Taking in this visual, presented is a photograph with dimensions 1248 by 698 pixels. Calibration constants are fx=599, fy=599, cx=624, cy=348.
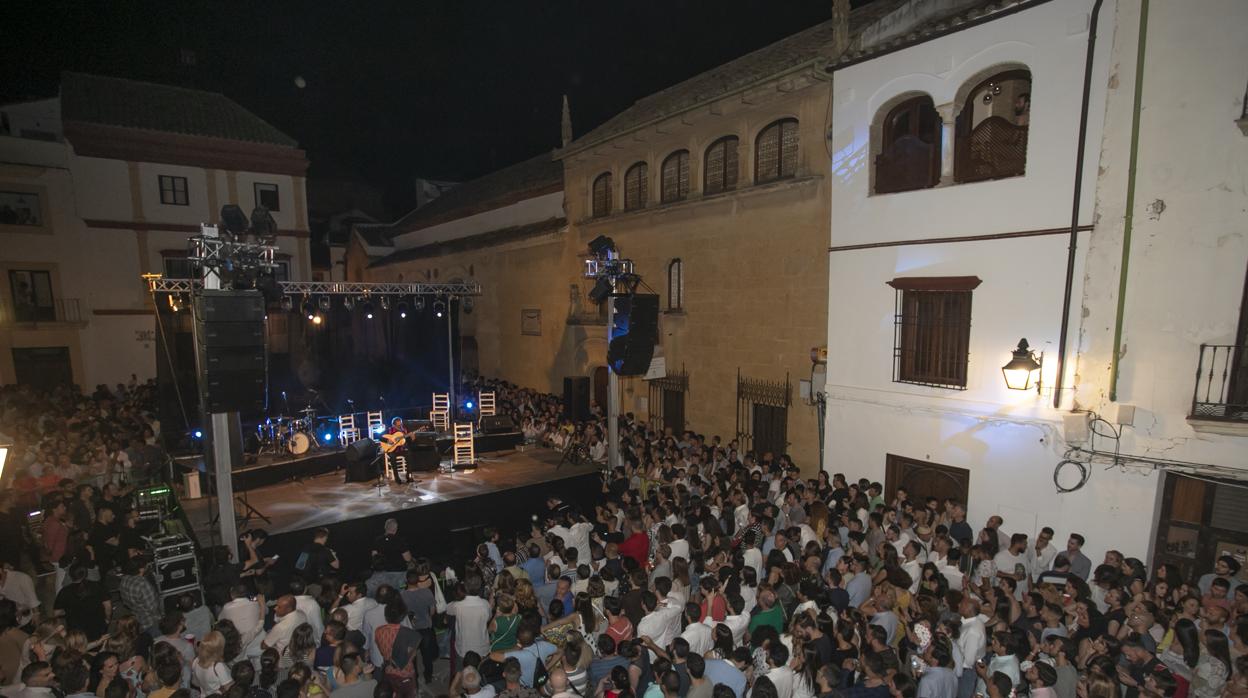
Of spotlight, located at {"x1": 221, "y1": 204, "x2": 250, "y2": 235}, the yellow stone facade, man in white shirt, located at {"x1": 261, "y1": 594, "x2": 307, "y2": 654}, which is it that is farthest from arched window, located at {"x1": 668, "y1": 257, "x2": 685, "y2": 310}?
man in white shirt, located at {"x1": 261, "y1": 594, "x2": 307, "y2": 654}

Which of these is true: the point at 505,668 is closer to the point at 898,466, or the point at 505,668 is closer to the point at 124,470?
the point at 898,466

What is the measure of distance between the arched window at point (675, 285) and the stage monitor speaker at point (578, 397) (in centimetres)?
381

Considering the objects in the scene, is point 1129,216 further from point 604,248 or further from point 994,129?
point 604,248

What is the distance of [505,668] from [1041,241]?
325 inches

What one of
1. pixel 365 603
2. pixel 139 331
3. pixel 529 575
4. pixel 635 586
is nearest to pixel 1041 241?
pixel 635 586

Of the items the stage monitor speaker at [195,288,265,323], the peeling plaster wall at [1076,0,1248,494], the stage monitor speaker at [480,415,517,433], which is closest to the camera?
the peeling plaster wall at [1076,0,1248,494]

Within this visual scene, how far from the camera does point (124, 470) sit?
1203 centimetres

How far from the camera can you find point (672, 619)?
5.59m

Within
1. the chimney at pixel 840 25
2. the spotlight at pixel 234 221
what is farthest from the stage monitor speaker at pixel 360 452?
the chimney at pixel 840 25

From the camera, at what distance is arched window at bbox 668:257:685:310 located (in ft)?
48.4

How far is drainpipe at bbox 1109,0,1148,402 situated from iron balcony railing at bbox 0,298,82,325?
91.0 ft

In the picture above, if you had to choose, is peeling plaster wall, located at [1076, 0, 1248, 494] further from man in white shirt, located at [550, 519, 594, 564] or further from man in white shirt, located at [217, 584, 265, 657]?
man in white shirt, located at [217, 584, 265, 657]

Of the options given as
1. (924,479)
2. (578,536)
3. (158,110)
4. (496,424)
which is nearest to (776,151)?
(924,479)

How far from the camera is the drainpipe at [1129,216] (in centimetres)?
702
